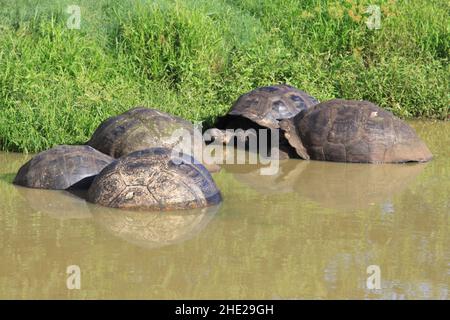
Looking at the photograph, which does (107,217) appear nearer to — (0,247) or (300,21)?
(0,247)

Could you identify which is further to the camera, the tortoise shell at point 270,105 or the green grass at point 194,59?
the tortoise shell at point 270,105

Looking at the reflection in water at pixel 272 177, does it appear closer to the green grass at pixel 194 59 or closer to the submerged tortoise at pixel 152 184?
the submerged tortoise at pixel 152 184

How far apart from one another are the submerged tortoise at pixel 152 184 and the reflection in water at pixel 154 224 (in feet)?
0.21

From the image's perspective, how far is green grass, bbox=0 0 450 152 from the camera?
10.4 metres

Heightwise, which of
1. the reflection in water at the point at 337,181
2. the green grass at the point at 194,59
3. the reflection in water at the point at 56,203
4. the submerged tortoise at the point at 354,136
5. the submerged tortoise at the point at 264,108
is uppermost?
the green grass at the point at 194,59

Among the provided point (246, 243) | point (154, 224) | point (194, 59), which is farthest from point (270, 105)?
point (246, 243)

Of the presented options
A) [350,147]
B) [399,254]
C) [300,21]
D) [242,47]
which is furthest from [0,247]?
[300,21]

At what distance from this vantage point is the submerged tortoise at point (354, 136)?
32.0 ft

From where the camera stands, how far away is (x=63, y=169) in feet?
27.0

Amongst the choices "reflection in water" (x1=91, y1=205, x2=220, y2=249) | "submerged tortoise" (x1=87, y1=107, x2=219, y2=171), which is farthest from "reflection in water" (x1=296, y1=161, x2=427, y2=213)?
"reflection in water" (x1=91, y1=205, x2=220, y2=249)

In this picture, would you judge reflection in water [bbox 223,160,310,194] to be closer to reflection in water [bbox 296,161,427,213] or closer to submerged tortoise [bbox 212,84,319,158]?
reflection in water [bbox 296,161,427,213]

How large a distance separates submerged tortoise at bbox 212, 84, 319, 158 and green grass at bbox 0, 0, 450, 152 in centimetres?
45

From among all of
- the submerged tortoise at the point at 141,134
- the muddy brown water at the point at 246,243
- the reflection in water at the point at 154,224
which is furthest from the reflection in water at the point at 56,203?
the submerged tortoise at the point at 141,134

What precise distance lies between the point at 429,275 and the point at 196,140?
3686mm
